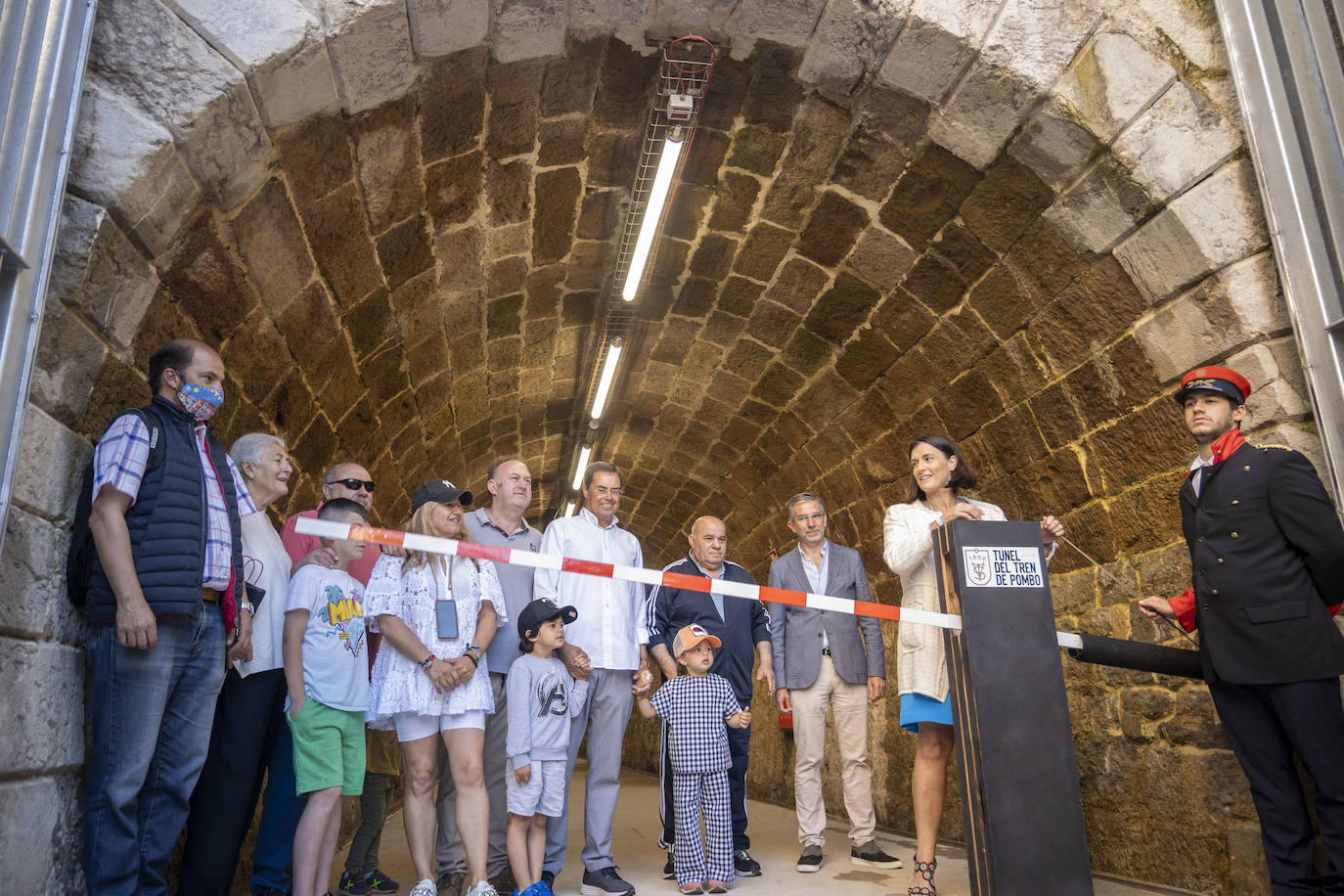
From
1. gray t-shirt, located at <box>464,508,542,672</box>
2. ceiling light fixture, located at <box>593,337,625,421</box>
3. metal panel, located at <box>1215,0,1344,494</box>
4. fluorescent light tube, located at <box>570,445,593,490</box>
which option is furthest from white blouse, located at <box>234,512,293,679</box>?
fluorescent light tube, located at <box>570,445,593,490</box>

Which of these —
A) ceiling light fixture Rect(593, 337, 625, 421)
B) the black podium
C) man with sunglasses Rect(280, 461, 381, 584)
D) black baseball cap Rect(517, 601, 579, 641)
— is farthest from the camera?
ceiling light fixture Rect(593, 337, 625, 421)

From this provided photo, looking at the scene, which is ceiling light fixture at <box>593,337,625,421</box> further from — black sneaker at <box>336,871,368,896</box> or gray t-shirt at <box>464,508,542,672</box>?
black sneaker at <box>336,871,368,896</box>

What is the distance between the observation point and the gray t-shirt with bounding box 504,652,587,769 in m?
3.11

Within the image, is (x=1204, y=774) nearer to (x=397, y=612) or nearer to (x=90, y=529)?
(x=397, y=612)

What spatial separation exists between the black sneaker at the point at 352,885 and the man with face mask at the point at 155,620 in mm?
1013

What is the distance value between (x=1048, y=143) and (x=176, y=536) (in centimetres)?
331

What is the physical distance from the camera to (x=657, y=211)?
15.8 ft

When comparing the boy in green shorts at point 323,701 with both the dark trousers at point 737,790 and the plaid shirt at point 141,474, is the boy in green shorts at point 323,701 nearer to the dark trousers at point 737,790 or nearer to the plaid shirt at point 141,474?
the plaid shirt at point 141,474

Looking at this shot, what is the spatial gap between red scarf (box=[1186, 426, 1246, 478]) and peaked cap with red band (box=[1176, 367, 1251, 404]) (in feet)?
0.46

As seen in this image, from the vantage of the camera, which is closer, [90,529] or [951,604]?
[90,529]

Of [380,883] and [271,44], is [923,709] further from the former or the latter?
[271,44]

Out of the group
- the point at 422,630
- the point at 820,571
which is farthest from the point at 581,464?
the point at 422,630

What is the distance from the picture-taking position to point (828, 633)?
419 centimetres

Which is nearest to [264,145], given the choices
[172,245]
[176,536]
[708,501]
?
[172,245]
